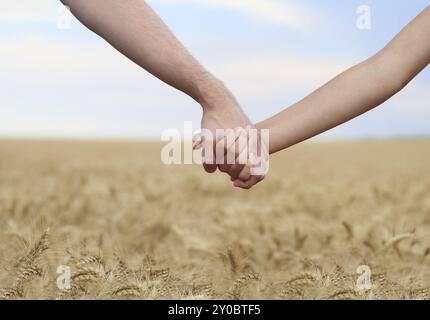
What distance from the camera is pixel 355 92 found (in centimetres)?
173

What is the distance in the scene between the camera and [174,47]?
1.60 meters

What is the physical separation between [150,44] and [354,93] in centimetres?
54

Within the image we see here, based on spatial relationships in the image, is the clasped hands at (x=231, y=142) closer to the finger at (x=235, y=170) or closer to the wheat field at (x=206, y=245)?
the finger at (x=235, y=170)

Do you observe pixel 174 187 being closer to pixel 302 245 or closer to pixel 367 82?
pixel 302 245

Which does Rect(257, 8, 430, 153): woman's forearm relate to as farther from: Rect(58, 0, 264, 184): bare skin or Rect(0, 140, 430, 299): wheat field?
Rect(0, 140, 430, 299): wheat field

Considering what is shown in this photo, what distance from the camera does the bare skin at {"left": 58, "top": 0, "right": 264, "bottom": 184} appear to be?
160 cm

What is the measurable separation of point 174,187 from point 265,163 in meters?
2.44

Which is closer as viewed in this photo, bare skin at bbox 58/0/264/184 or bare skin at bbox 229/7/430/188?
bare skin at bbox 58/0/264/184

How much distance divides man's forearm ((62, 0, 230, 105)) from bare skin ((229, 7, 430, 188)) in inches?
9.7

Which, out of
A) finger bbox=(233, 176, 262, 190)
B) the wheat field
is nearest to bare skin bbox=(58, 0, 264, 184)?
finger bbox=(233, 176, 262, 190)

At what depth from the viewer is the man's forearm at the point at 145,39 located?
160 centimetres

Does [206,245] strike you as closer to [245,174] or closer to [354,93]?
[245,174]

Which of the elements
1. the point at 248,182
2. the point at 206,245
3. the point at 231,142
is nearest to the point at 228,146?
the point at 231,142

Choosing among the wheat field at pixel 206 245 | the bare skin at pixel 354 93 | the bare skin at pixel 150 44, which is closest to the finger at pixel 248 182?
the bare skin at pixel 354 93
